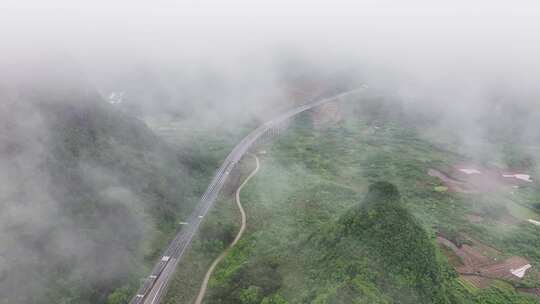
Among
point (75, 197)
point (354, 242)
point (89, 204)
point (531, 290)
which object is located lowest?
point (531, 290)

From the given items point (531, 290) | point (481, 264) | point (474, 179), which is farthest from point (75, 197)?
point (474, 179)

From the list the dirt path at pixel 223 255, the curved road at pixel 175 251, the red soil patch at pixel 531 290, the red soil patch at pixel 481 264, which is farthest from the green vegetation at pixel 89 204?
the red soil patch at pixel 531 290

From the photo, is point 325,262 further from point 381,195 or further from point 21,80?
point 21,80

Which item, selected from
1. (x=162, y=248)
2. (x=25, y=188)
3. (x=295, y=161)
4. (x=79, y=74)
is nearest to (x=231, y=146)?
(x=295, y=161)

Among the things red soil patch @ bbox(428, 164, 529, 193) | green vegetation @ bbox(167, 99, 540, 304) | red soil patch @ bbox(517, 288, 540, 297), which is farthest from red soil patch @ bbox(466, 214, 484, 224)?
red soil patch @ bbox(517, 288, 540, 297)

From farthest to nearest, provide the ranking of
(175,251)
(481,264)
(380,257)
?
1. (175,251)
2. (481,264)
3. (380,257)

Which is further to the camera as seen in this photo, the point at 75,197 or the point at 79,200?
the point at 75,197

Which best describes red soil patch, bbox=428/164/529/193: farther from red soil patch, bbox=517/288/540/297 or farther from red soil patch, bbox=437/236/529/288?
red soil patch, bbox=517/288/540/297

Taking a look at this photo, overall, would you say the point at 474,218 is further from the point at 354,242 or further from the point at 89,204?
the point at 89,204
